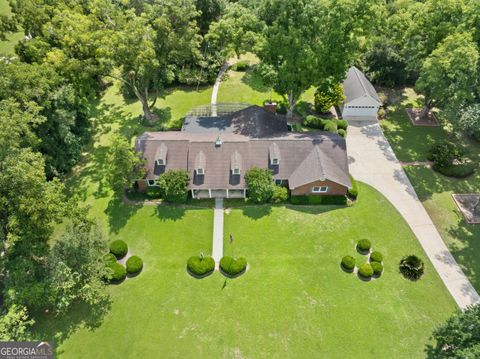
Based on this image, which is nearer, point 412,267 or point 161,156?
point 412,267

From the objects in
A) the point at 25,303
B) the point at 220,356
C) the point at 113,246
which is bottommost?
the point at 220,356

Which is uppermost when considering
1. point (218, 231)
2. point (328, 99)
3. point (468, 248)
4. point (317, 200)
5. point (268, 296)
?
point (328, 99)

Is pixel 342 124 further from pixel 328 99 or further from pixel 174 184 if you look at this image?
pixel 174 184

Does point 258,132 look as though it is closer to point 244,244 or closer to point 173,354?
point 244,244

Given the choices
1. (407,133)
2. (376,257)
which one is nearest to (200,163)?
(376,257)

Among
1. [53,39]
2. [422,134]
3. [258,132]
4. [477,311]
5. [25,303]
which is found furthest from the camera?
[422,134]

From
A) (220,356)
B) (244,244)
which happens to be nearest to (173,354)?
(220,356)

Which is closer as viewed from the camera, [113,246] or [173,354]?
[173,354]
